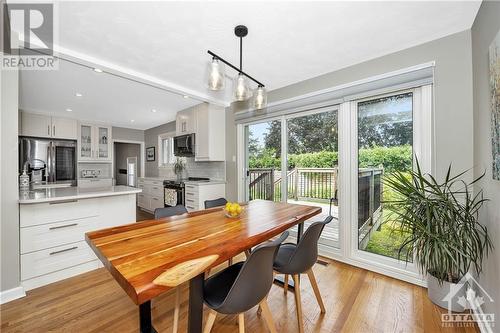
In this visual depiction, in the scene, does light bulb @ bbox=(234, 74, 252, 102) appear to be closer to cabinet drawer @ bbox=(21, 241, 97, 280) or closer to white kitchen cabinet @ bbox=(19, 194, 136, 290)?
white kitchen cabinet @ bbox=(19, 194, 136, 290)

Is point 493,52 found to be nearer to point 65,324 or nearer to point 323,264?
point 323,264

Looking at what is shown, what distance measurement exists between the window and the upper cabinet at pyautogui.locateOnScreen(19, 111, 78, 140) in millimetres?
1886

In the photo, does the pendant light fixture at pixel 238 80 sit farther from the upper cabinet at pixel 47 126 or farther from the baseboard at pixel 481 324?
the upper cabinet at pixel 47 126

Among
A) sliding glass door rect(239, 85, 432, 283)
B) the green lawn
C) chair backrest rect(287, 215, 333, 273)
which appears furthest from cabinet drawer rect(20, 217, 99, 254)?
the green lawn

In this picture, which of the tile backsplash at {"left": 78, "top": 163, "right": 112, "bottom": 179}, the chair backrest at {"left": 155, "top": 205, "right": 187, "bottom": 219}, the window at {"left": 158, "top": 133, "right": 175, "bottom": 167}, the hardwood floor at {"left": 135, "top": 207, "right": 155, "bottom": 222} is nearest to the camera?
the chair backrest at {"left": 155, "top": 205, "right": 187, "bottom": 219}

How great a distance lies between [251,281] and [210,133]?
318 cm

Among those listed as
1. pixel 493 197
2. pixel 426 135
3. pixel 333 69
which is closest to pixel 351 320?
pixel 493 197

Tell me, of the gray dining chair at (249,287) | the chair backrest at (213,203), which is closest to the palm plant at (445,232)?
the gray dining chair at (249,287)

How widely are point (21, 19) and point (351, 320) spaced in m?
3.64

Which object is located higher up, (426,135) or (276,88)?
(276,88)

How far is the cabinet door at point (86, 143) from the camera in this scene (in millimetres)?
5109

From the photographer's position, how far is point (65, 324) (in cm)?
155

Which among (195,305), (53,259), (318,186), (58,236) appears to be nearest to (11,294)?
(53,259)
